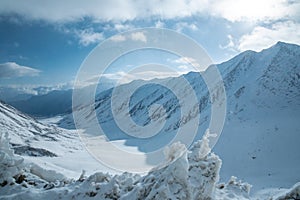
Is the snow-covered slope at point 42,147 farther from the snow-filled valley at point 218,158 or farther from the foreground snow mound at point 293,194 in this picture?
the foreground snow mound at point 293,194

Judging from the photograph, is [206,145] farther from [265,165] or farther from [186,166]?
[265,165]

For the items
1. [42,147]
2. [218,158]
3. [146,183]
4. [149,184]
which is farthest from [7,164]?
[42,147]

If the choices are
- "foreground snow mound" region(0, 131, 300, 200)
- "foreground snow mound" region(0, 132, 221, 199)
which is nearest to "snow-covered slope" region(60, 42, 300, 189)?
"foreground snow mound" region(0, 131, 300, 200)

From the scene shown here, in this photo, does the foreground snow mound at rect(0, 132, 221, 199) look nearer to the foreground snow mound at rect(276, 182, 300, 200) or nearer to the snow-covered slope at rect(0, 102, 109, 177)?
the foreground snow mound at rect(276, 182, 300, 200)

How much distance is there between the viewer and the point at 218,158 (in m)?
11.3

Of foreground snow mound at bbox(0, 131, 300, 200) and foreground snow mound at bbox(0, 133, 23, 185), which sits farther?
foreground snow mound at bbox(0, 133, 23, 185)

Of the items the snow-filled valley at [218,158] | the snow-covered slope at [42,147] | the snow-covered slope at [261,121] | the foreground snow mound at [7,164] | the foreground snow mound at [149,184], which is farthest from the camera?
the snow-covered slope at [42,147]

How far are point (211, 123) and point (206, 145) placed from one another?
56969mm

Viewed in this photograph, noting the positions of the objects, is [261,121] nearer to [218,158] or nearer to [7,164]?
[218,158]

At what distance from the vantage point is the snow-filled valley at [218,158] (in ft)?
35.5

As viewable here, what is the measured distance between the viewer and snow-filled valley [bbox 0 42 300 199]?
426 inches

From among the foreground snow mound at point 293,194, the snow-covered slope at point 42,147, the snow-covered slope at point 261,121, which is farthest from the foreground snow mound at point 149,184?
the snow-covered slope at point 42,147

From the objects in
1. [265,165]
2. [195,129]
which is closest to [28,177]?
[265,165]

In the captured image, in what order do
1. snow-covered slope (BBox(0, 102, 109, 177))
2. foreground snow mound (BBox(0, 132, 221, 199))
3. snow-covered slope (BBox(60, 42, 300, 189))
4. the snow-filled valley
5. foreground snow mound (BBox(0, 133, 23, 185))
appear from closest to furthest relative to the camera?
1. foreground snow mound (BBox(0, 132, 221, 199))
2. the snow-filled valley
3. foreground snow mound (BBox(0, 133, 23, 185))
4. snow-covered slope (BBox(60, 42, 300, 189))
5. snow-covered slope (BBox(0, 102, 109, 177))
